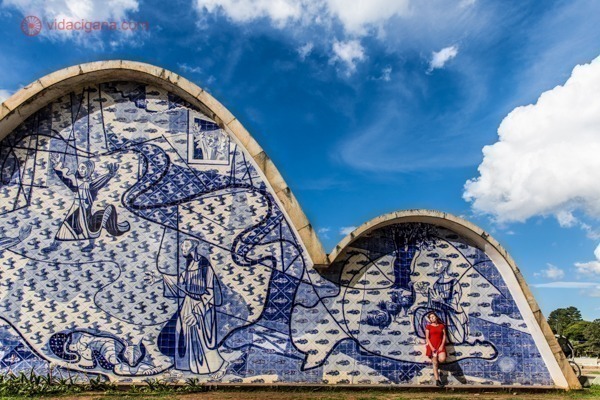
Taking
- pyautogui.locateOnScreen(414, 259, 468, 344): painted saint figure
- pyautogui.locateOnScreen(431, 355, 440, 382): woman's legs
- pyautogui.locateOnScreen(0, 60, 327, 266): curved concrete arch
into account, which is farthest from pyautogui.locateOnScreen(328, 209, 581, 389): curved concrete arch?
pyautogui.locateOnScreen(431, 355, 440, 382): woman's legs

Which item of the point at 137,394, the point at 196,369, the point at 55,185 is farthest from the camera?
the point at 55,185

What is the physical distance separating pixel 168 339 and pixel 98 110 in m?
3.88

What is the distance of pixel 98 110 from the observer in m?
8.17

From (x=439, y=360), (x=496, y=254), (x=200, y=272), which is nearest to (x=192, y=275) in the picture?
(x=200, y=272)

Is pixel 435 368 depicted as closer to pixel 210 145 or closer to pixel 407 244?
pixel 407 244

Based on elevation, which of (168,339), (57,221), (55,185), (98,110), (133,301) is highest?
(98,110)

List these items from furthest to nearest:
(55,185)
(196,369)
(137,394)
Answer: (55,185)
(196,369)
(137,394)

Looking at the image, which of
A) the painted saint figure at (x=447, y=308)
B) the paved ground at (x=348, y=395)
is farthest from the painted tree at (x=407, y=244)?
the paved ground at (x=348, y=395)

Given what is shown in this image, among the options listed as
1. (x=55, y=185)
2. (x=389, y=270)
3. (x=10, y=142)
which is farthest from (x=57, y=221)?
(x=389, y=270)

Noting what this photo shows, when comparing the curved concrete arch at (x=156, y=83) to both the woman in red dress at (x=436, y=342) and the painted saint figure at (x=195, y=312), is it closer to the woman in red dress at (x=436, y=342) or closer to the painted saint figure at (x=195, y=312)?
the painted saint figure at (x=195, y=312)

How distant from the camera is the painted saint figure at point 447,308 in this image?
25.6 feet

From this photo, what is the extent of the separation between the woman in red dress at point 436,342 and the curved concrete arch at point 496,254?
1412 millimetres

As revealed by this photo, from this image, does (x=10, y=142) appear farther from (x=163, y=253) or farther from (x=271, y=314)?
(x=271, y=314)

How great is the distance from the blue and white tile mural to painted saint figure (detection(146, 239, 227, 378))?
0.02 meters
